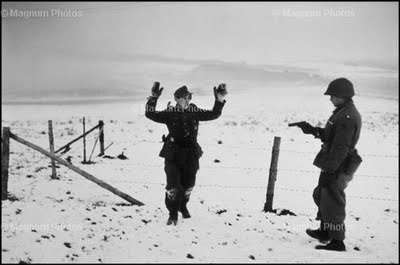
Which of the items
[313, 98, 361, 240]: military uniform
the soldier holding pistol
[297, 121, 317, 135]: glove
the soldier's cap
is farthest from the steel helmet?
the soldier's cap

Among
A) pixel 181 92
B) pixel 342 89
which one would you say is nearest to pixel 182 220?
pixel 181 92

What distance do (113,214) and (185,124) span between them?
89.4 inches

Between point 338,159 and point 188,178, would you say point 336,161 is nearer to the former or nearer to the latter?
point 338,159

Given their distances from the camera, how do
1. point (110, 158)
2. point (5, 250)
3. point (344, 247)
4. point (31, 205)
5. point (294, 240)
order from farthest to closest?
point (110, 158)
point (31, 205)
point (294, 240)
point (344, 247)
point (5, 250)

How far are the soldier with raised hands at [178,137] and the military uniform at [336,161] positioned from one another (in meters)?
1.97

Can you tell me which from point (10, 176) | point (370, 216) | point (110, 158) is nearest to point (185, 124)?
point (370, 216)

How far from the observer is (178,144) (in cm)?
624

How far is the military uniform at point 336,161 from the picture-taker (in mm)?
5023

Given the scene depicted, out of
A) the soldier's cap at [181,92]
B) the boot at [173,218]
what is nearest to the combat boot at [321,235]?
the boot at [173,218]

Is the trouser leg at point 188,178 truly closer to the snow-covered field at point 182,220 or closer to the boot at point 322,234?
the snow-covered field at point 182,220

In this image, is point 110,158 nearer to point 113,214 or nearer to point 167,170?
point 113,214

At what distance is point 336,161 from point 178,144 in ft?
8.68

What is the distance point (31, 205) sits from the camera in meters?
6.69

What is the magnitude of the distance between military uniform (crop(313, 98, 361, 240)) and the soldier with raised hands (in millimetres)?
1971
